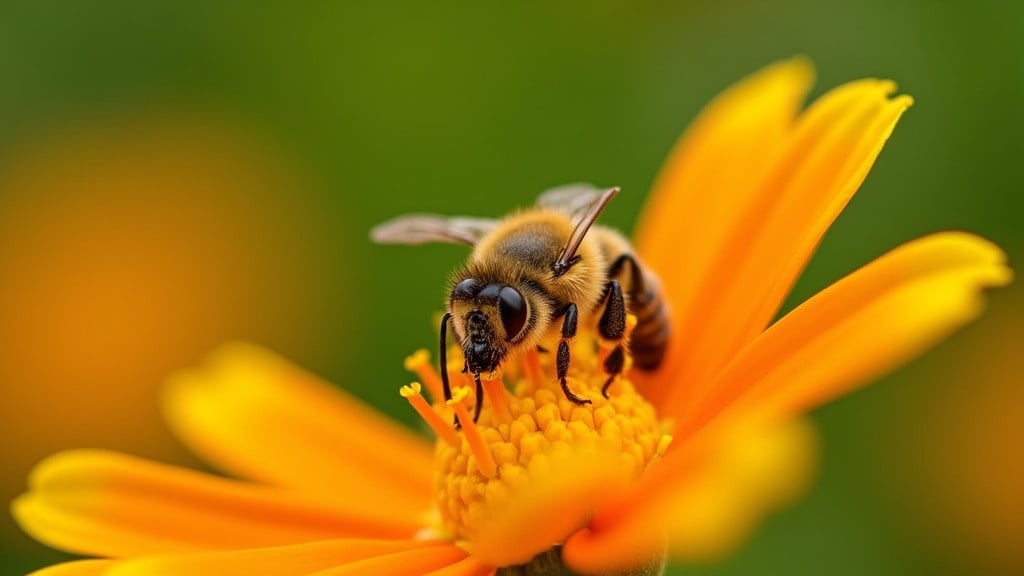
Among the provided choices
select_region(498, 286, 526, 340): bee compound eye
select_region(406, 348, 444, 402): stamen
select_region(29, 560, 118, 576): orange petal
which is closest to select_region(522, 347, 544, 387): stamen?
select_region(498, 286, 526, 340): bee compound eye

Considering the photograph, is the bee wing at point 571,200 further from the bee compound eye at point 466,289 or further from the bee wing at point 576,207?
the bee compound eye at point 466,289

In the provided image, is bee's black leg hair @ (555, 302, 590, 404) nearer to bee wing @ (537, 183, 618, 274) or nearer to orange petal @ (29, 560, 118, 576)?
bee wing @ (537, 183, 618, 274)

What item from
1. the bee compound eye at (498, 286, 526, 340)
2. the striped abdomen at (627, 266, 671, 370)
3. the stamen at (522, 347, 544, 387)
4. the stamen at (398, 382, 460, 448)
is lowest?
the stamen at (398, 382, 460, 448)

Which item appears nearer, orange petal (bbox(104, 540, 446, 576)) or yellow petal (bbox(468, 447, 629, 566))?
yellow petal (bbox(468, 447, 629, 566))

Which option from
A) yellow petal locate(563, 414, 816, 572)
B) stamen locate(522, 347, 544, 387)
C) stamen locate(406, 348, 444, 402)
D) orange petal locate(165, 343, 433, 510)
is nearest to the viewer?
yellow petal locate(563, 414, 816, 572)

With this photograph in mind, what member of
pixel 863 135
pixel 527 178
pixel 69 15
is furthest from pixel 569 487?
pixel 69 15

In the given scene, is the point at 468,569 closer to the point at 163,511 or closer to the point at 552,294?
the point at 552,294

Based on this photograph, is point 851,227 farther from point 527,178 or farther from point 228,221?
point 228,221

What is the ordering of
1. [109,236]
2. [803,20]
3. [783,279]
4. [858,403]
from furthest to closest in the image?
[109,236], [803,20], [858,403], [783,279]
